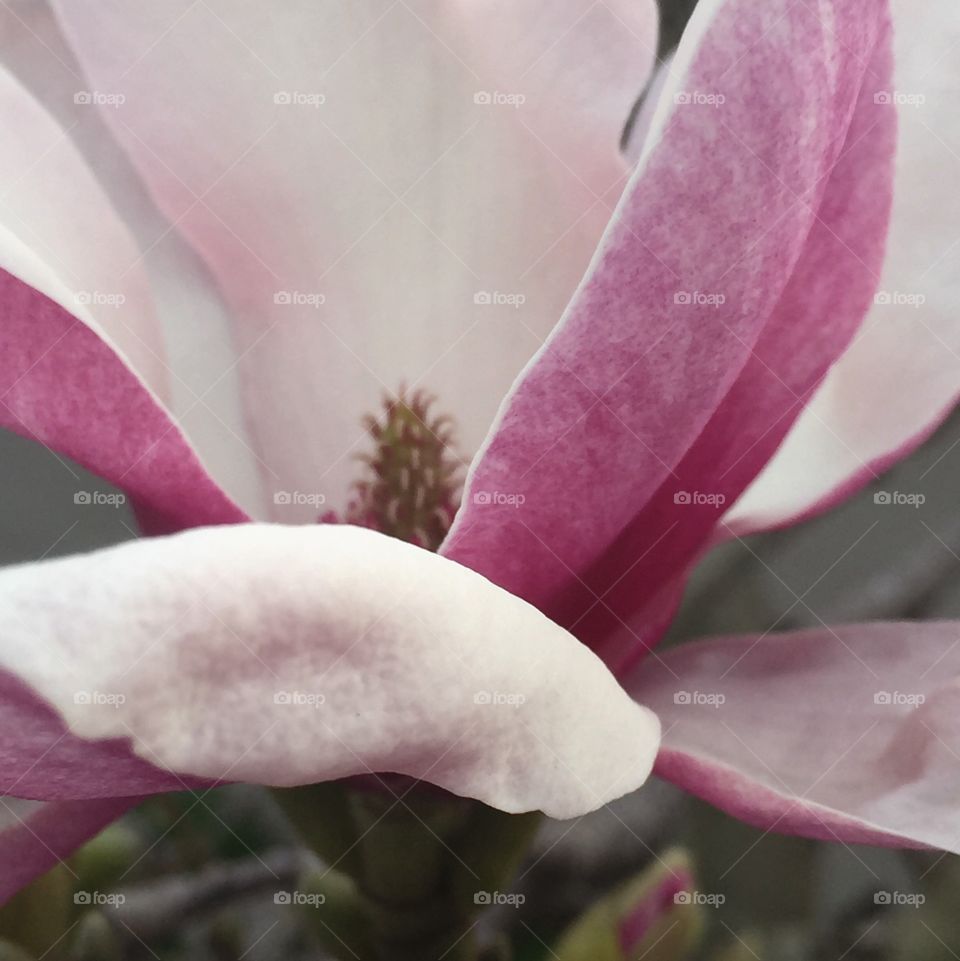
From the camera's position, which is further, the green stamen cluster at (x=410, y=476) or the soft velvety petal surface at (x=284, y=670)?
the green stamen cluster at (x=410, y=476)

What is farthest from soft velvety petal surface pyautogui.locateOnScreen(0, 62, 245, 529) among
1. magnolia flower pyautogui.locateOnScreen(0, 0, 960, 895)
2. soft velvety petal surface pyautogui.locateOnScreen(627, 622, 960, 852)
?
soft velvety petal surface pyautogui.locateOnScreen(627, 622, 960, 852)

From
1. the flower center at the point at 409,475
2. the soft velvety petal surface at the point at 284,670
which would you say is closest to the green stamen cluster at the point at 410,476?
the flower center at the point at 409,475

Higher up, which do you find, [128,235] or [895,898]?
[128,235]

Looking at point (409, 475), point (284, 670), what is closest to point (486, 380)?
point (409, 475)

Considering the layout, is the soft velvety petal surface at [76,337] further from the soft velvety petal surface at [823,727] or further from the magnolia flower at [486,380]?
the soft velvety petal surface at [823,727]

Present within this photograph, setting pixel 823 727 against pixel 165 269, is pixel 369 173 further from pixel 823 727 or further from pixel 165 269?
pixel 823 727

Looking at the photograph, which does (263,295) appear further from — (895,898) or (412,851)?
(895,898)

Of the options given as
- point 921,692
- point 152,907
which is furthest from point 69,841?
point 921,692
